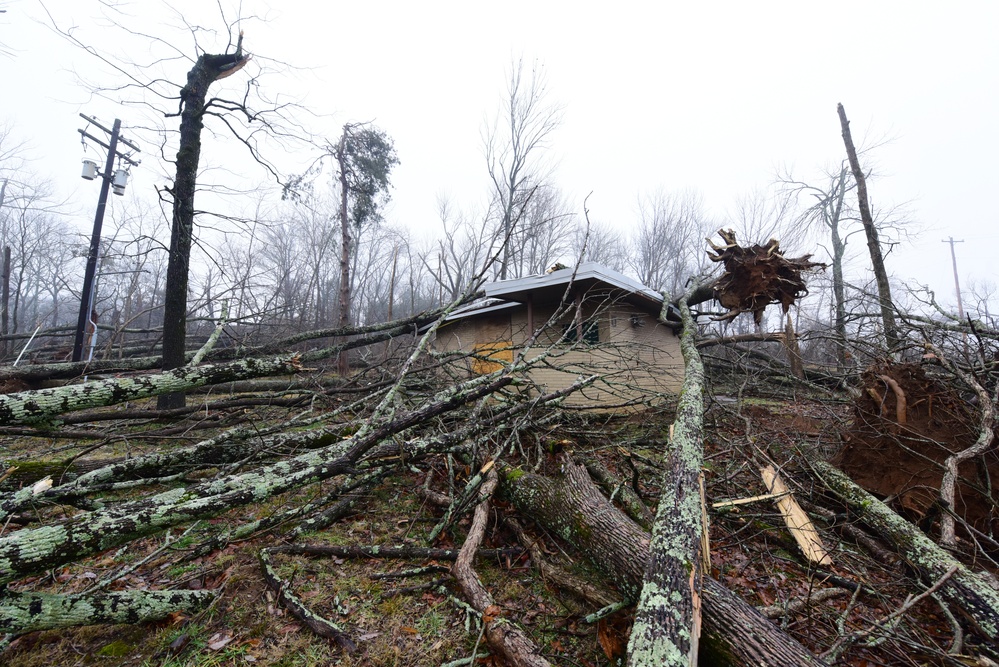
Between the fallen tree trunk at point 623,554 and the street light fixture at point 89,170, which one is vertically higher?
the street light fixture at point 89,170

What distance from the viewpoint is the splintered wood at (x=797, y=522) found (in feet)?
9.47

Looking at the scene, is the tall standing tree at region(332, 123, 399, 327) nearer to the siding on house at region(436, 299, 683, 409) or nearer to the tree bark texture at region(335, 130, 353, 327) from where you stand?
the tree bark texture at region(335, 130, 353, 327)

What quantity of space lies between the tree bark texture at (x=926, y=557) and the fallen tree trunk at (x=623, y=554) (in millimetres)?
1182

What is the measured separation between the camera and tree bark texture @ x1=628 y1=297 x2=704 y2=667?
1468 mm

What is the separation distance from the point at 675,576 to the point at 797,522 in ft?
7.14

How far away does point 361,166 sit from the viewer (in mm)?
12859

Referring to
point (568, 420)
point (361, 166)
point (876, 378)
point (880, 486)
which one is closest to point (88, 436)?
point (568, 420)

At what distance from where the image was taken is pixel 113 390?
169 centimetres

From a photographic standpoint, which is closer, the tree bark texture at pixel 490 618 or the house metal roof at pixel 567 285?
the tree bark texture at pixel 490 618

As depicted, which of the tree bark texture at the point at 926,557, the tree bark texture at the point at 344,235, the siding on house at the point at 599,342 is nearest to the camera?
the tree bark texture at the point at 926,557

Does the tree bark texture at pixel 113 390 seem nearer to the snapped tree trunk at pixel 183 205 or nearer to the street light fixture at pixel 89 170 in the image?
the snapped tree trunk at pixel 183 205

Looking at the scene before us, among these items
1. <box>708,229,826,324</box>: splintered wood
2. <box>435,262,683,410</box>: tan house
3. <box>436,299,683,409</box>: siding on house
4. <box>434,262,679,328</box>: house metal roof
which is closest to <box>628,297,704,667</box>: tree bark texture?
<box>708,229,826,324</box>: splintered wood

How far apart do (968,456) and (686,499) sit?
8.20ft

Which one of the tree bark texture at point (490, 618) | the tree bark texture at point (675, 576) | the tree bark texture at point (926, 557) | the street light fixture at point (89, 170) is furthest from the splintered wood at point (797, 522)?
the street light fixture at point (89, 170)
